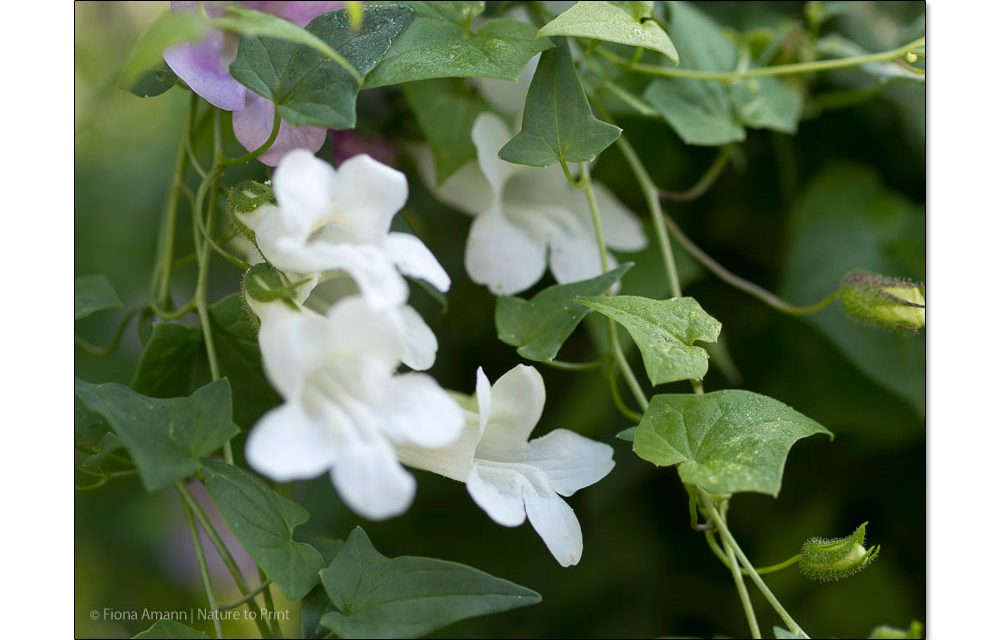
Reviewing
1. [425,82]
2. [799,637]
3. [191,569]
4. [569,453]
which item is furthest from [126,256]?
[799,637]

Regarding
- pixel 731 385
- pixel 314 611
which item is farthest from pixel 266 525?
pixel 731 385

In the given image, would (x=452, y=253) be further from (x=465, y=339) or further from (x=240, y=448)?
(x=240, y=448)

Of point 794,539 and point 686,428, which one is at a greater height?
point 686,428

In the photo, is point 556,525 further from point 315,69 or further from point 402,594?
point 315,69

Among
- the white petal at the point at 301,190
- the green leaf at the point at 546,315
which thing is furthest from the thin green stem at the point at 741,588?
the white petal at the point at 301,190

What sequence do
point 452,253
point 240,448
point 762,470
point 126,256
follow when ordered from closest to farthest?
point 762,470 → point 240,448 → point 452,253 → point 126,256

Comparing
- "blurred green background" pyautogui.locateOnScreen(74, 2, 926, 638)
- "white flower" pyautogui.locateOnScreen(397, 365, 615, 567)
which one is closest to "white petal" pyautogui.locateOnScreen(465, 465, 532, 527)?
"white flower" pyautogui.locateOnScreen(397, 365, 615, 567)

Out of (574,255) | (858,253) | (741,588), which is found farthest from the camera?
(858,253)
